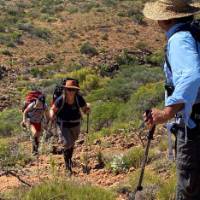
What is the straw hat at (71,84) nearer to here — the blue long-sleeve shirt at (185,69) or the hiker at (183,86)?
the hiker at (183,86)

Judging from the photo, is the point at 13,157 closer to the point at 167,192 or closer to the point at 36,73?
the point at 167,192

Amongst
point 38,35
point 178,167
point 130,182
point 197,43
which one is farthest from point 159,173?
point 38,35

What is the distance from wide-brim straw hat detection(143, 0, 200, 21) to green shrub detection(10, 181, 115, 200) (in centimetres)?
Answer: 212

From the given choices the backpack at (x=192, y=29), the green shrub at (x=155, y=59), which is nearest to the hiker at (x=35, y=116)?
the backpack at (x=192, y=29)

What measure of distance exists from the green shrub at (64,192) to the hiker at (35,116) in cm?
457

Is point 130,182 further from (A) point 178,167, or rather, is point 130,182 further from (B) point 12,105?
(B) point 12,105

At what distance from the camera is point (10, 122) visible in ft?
50.7

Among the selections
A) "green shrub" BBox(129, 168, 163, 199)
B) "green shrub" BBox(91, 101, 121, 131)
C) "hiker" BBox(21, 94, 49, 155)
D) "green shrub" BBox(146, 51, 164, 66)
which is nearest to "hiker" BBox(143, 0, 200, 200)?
"green shrub" BBox(129, 168, 163, 199)

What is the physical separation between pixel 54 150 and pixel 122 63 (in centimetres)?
1585

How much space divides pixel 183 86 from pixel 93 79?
17.9m

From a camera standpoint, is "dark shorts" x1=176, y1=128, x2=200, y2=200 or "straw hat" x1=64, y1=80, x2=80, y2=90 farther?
"straw hat" x1=64, y1=80, x2=80, y2=90

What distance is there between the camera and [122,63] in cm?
2575

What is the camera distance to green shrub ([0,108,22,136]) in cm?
1460

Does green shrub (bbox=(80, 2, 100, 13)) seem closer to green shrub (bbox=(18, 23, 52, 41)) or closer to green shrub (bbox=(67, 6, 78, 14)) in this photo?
green shrub (bbox=(67, 6, 78, 14))
